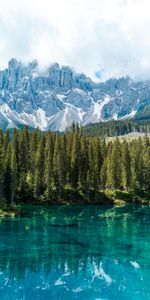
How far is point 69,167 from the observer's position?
114m

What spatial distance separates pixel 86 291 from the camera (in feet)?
119

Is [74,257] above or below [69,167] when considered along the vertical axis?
below

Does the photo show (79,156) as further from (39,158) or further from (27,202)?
(27,202)

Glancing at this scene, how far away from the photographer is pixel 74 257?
48.0 metres

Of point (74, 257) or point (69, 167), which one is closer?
point (74, 257)

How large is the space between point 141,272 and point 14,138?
77532mm

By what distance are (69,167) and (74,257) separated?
66842mm

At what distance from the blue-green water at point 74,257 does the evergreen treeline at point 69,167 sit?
24.4 metres

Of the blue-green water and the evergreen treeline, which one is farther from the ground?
the evergreen treeline

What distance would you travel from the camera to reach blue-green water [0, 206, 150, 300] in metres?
36.5

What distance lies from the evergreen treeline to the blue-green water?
24442 mm

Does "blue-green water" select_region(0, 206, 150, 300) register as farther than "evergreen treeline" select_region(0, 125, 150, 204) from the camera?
No

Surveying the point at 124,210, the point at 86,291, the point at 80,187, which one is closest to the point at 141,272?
the point at 86,291

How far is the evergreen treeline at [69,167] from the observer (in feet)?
339
